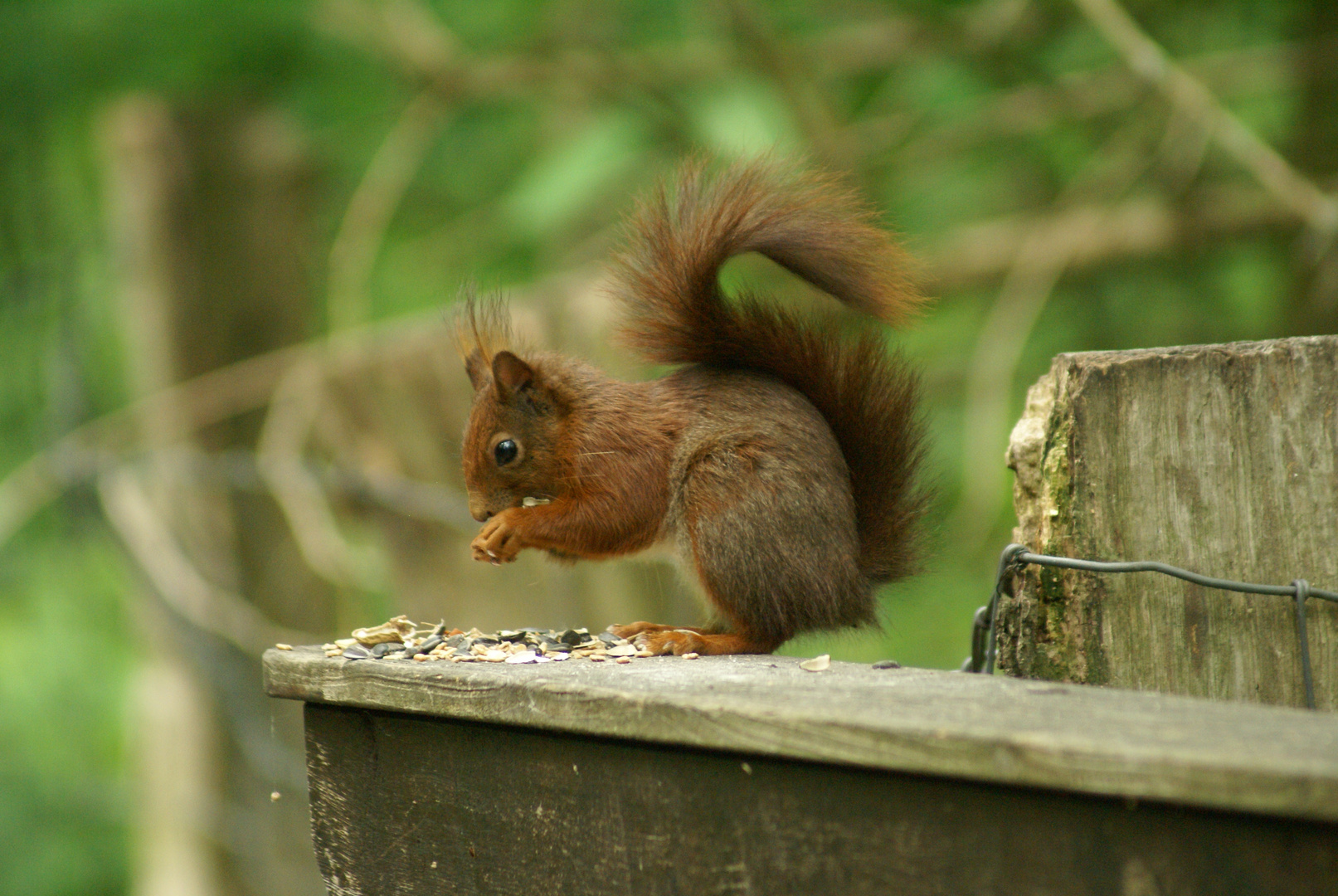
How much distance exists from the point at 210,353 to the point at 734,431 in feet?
8.39

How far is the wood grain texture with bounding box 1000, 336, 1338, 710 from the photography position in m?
0.98

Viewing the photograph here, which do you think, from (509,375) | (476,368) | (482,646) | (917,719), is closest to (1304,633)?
(917,719)

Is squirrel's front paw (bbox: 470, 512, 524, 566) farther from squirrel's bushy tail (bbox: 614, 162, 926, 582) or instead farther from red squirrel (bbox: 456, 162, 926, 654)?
squirrel's bushy tail (bbox: 614, 162, 926, 582)

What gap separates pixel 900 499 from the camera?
4.36 feet

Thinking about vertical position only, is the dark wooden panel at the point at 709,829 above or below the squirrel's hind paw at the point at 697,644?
→ below

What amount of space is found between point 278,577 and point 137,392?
825mm

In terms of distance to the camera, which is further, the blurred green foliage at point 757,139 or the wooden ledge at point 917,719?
the blurred green foliage at point 757,139

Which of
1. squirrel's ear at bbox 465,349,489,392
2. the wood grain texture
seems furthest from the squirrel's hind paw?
squirrel's ear at bbox 465,349,489,392

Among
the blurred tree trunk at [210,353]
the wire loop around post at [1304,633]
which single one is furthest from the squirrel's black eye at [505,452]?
the blurred tree trunk at [210,353]

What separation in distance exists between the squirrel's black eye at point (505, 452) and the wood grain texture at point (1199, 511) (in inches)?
22.8

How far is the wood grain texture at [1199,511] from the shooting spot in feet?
3.21

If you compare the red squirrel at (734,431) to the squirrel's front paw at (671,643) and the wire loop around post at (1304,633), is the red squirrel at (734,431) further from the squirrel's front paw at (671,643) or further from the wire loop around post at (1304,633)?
the wire loop around post at (1304,633)

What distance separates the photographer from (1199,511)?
100 cm

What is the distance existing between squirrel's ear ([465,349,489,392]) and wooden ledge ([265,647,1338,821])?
1.55 feet
